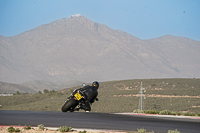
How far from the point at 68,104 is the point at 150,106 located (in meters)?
66.6

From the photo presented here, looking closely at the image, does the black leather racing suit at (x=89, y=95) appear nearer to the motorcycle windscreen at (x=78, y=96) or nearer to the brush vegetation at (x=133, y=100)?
the motorcycle windscreen at (x=78, y=96)

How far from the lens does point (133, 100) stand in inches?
3612

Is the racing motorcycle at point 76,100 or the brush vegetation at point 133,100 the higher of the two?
the brush vegetation at point 133,100

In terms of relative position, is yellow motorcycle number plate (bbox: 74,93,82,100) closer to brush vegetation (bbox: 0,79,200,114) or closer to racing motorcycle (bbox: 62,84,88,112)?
racing motorcycle (bbox: 62,84,88,112)

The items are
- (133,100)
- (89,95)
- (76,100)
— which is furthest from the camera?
(133,100)

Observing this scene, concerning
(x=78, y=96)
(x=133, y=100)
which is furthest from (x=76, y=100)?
(x=133, y=100)

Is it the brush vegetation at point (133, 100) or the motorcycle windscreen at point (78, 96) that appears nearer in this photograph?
the motorcycle windscreen at point (78, 96)

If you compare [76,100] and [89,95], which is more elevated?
[89,95]

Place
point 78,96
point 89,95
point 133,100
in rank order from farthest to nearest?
1. point 133,100
2. point 78,96
3. point 89,95

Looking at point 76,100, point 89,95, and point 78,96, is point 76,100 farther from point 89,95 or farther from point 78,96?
point 89,95

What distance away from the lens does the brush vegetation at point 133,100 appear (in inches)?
3187

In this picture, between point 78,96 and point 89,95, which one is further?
point 78,96

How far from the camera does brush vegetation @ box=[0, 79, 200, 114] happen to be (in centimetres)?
8094

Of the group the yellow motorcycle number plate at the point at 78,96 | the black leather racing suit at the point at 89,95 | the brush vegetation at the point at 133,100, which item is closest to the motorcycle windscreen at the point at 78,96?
the yellow motorcycle number plate at the point at 78,96
